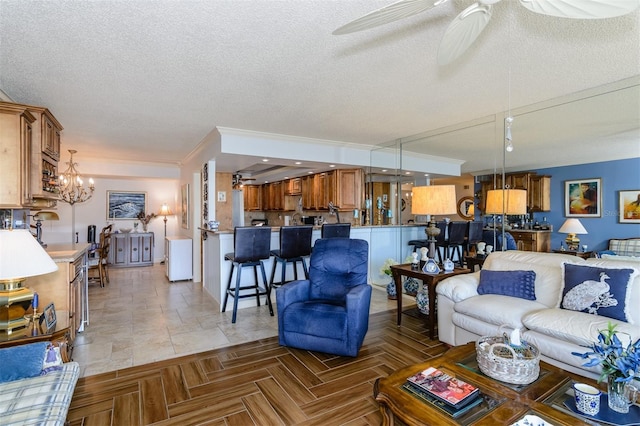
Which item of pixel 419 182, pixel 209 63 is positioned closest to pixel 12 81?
pixel 209 63

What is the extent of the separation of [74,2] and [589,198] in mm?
4298

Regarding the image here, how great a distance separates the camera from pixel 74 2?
1.66 metres

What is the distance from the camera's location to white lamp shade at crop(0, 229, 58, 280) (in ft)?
5.85

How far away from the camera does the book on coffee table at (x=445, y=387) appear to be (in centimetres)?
147

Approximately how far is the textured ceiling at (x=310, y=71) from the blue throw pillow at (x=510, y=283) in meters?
1.41

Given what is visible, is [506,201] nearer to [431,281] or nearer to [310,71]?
[431,281]

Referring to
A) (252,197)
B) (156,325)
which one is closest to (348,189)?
(156,325)

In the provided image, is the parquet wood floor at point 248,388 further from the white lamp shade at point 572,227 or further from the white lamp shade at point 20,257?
the white lamp shade at point 572,227

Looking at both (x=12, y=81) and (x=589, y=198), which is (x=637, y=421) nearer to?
(x=589, y=198)

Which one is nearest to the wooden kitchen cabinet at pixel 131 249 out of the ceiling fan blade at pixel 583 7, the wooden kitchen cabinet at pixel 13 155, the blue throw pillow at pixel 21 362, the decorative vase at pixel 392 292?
the wooden kitchen cabinet at pixel 13 155

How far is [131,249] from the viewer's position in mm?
7551

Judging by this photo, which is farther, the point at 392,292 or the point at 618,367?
the point at 392,292

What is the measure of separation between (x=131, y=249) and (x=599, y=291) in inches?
334

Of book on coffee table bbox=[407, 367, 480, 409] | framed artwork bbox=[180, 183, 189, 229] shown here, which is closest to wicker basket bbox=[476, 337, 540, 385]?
book on coffee table bbox=[407, 367, 480, 409]
